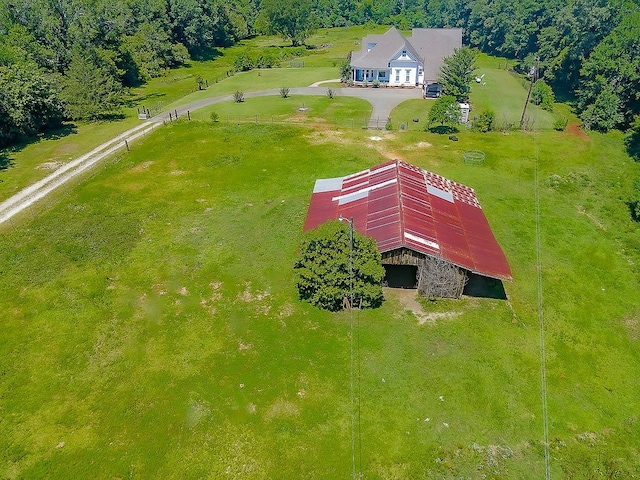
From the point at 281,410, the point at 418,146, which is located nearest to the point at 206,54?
the point at 418,146

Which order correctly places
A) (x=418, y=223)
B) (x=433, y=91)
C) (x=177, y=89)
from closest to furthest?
(x=418, y=223) → (x=433, y=91) → (x=177, y=89)

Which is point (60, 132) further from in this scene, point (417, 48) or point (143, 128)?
point (417, 48)

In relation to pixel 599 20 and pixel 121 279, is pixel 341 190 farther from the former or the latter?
pixel 599 20

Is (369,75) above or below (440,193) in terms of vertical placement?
below

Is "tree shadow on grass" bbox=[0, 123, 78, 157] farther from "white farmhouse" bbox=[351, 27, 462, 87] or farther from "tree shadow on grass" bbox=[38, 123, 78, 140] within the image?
"white farmhouse" bbox=[351, 27, 462, 87]

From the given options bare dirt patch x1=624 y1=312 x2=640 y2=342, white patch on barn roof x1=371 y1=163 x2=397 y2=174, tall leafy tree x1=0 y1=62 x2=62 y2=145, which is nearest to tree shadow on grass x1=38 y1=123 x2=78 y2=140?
tall leafy tree x1=0 y1=62 x2=62 y2=145
